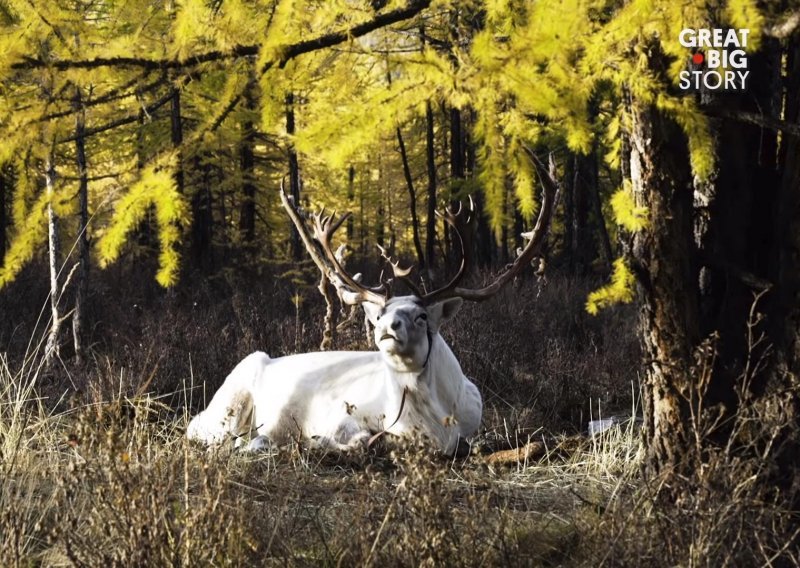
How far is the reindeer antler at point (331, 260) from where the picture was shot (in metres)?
5.49

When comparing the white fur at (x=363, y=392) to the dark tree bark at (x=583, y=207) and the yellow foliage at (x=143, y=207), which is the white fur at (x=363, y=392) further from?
the dark tree bark at (x=583, y=207)

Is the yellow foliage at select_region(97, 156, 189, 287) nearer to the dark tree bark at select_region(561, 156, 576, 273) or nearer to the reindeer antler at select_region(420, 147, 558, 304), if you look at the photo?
the reindeer antler at select_region(420, 147, 558, 304)

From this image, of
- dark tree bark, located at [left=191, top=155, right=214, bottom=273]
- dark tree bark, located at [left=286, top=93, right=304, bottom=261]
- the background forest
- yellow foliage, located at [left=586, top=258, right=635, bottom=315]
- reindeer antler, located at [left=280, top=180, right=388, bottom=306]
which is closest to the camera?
the background forest

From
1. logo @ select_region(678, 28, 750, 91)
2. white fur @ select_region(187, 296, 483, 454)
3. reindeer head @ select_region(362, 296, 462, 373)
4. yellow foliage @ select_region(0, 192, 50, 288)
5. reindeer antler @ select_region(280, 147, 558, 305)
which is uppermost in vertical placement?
logo @ select_region(678, 28, 750, 91)

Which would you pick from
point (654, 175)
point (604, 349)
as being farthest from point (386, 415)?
point (604, 349)

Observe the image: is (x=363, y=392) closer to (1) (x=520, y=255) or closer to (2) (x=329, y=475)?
(2) (x=329, y=475)

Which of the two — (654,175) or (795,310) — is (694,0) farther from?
(795,310)

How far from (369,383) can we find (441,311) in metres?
0.64

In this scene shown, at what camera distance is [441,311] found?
5.34 metres

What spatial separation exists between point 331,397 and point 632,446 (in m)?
1.69

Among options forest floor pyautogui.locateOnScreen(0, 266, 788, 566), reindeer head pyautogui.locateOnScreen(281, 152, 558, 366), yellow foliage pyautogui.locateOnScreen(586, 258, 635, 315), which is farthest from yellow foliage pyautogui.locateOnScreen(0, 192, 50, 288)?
reindeer head pyautogui.locateOnScreen(281, 152, 558, 366)

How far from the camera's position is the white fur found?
5137mm

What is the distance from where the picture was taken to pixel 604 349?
7.96m

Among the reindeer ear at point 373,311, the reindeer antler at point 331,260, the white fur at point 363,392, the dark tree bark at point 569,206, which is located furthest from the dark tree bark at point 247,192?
the reindeer ear at point 373,311
